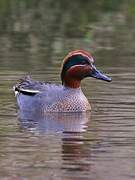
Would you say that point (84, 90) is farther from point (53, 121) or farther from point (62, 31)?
point (62, 31)

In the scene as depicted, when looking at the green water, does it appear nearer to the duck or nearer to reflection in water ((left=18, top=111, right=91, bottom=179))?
reflection in water ((left=18, top=111, right=91, bottom=179))

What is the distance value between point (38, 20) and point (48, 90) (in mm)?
13292

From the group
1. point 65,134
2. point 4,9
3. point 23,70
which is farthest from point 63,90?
point 4,9

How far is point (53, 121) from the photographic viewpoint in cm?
1431

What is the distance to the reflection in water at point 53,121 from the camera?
44.1 feet

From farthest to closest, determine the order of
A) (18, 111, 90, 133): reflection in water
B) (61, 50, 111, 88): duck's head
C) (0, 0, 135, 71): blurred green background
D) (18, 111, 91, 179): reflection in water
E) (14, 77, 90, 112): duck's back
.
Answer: (0, 0, 135, 71): blurred green background, (61, 50, 111, 88): duck's head, (14, 77, 90, 112): duck's back, (18, 111, 90, 133): reflection in water, (18, 111, 91, 179): reflection in water

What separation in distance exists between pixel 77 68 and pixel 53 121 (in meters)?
1.30

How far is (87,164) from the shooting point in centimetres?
1102

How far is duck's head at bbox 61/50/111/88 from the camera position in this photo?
15.3 metres

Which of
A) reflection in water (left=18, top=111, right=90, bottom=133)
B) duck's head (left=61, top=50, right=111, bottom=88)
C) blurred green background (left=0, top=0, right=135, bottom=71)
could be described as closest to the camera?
reflection in water (left=18, top=111, right=90, bottom=133)

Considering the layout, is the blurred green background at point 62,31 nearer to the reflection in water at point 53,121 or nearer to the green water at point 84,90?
the green water at point 84,90

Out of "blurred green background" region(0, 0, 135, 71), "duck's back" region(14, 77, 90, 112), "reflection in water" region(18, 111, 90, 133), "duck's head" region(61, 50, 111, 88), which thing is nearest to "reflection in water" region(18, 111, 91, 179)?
"reflection in water" region(18, 111, 90, 133)

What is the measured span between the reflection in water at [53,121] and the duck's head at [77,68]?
65 cm

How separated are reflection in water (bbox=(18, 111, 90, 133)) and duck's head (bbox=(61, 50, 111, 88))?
25.5 inches
